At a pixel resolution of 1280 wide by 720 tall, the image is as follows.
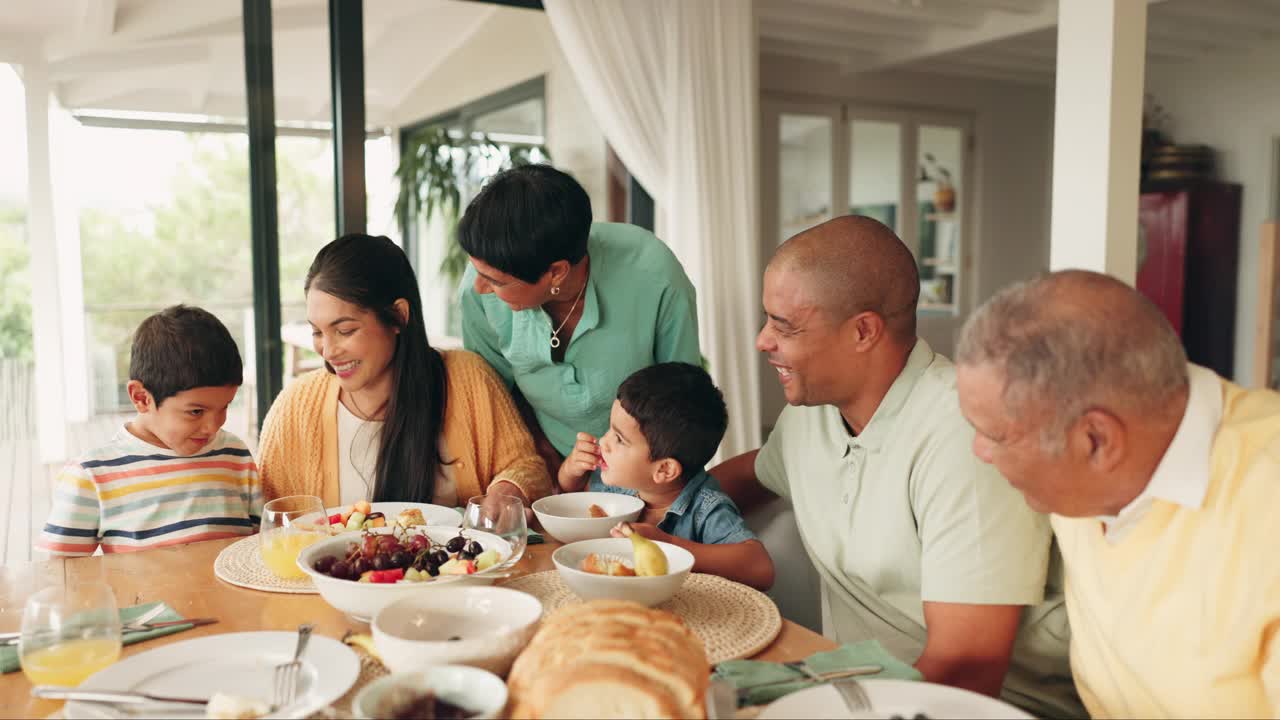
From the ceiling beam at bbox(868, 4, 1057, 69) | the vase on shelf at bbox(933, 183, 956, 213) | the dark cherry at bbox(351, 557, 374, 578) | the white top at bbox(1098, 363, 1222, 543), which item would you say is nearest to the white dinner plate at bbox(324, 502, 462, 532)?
the dark cherry at bbox(351, 557, 374, 578)

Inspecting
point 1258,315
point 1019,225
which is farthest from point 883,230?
point 1019,225

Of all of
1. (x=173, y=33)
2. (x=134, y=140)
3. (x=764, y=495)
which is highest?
(x=173, y=33)

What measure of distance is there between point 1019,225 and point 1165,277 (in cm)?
127

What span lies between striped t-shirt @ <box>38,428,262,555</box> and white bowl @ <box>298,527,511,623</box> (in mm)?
537

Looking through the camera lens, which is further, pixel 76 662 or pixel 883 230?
pixel 883 230

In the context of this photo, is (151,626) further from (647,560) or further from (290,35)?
(290,35)

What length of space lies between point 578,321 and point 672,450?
0.52 m

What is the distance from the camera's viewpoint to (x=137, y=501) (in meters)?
1.79

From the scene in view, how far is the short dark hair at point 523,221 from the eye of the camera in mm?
2031

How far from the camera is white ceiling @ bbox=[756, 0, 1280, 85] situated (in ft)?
16.5

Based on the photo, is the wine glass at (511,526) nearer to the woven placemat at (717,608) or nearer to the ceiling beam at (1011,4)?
the woven placemat at (717,608)

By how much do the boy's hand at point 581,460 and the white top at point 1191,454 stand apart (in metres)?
1.16

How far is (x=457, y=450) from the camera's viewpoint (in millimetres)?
2123

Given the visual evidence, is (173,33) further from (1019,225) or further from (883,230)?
(1019,225)
